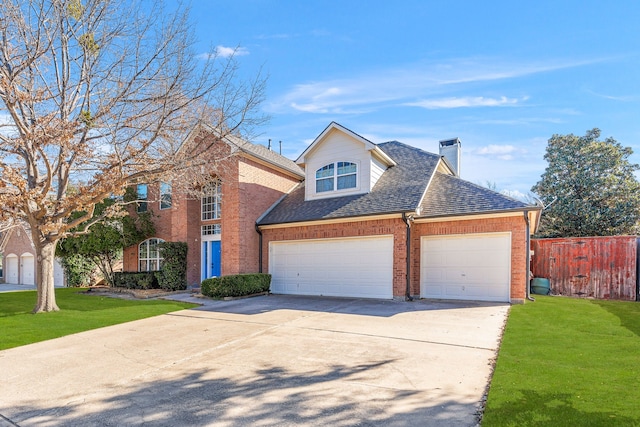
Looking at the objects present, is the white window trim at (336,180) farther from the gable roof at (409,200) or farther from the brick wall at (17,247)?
the brick wall at (17,247)

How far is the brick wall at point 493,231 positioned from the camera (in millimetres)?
11133

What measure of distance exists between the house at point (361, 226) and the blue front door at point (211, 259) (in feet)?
0.21

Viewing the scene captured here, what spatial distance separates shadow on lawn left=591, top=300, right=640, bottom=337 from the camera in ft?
25.8

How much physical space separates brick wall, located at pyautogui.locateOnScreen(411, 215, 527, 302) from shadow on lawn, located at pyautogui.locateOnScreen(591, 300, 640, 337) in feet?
7.49

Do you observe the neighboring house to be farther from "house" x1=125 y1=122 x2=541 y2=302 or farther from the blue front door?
the blue front door

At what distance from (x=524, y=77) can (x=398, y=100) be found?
13.5 feet

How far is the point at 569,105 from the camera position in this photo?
1264 centimetres

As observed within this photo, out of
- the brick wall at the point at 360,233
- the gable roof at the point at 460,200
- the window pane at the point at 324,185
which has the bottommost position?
the brick wall at the point at 360,233

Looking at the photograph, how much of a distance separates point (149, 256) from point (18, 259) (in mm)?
16294

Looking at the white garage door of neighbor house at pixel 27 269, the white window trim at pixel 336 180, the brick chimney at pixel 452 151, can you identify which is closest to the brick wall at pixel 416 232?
the white window trim at pixel 336 180

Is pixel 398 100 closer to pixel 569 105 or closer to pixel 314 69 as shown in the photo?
pixel 314 69

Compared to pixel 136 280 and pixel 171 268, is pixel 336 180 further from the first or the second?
pixel 136 280

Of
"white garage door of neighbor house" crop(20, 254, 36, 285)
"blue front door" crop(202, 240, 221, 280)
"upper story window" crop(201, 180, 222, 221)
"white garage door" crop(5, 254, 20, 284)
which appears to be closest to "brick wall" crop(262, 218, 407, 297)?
"blue front door" crop(202, 240, 221, 280)

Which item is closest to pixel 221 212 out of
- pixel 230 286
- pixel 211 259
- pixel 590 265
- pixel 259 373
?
pixel 211 259
